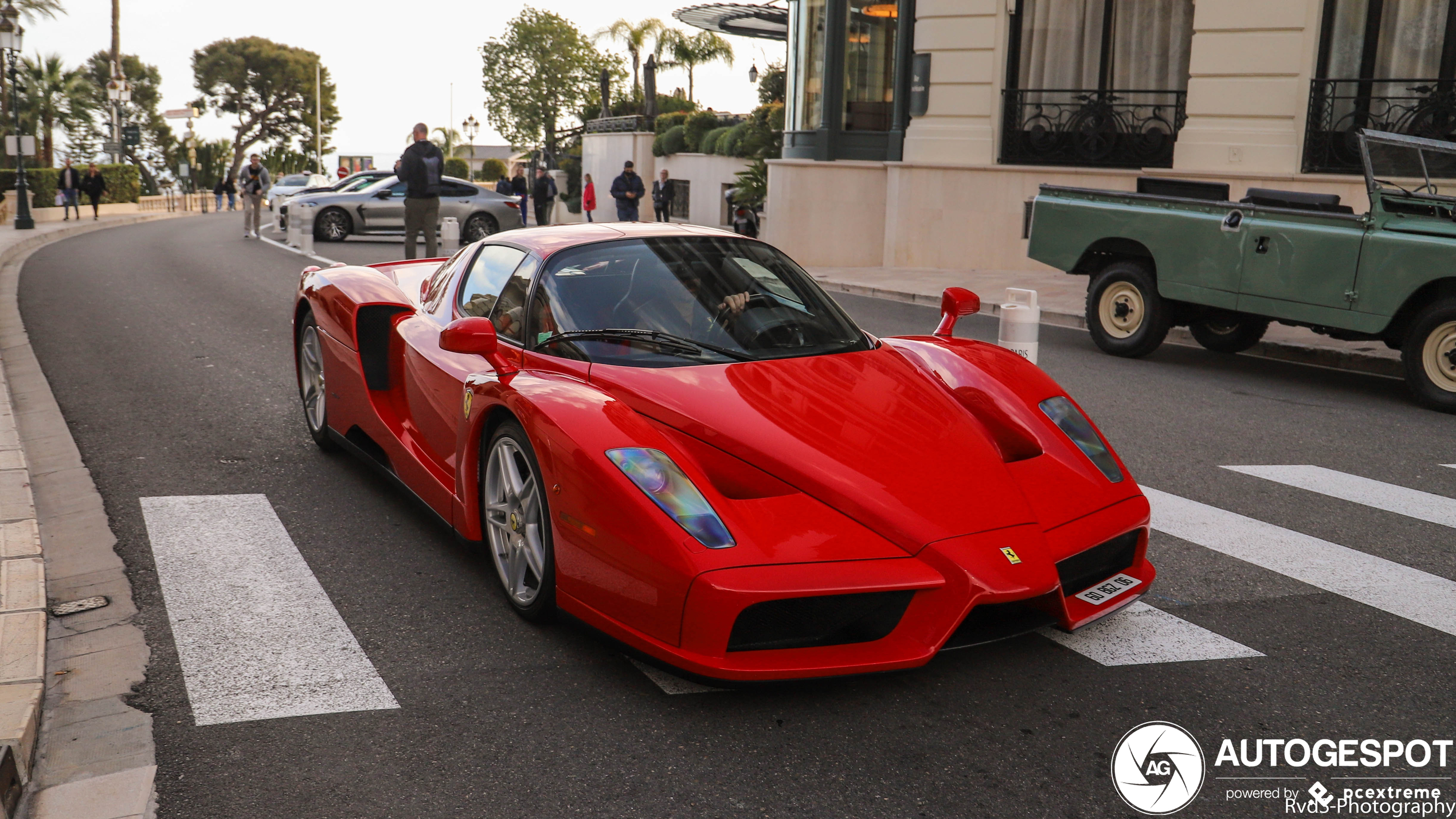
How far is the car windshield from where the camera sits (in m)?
4.27

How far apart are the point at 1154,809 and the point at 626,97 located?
195ft

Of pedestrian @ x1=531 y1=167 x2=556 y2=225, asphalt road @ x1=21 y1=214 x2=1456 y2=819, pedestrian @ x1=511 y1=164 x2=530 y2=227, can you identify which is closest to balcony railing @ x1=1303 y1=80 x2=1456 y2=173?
asphalt road @ x1=21 y1=214 x2=1456 y2=819

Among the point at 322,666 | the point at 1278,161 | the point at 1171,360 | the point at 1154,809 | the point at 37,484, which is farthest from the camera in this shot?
the point at 1278,161

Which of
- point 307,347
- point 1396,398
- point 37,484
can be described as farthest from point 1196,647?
point 1396,398

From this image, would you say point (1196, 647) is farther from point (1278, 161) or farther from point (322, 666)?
point (1278, 161)

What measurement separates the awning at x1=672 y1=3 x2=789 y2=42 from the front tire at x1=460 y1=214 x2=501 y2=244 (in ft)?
A: 29.2

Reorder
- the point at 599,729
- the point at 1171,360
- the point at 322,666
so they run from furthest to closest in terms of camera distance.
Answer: the point at 1171,360 → the point at 322,666 → the point at 599,729

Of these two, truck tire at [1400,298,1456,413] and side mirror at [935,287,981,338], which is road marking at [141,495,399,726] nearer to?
side mirror at [935,287,981,338]

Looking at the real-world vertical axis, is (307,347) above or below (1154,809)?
above

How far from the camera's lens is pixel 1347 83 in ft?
51.9

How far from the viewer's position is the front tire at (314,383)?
6.21m

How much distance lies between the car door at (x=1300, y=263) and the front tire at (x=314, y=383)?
710cm

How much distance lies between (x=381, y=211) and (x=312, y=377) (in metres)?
19.2

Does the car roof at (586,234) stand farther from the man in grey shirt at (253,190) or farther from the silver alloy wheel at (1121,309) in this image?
the man in grey shirt at (253,190)
